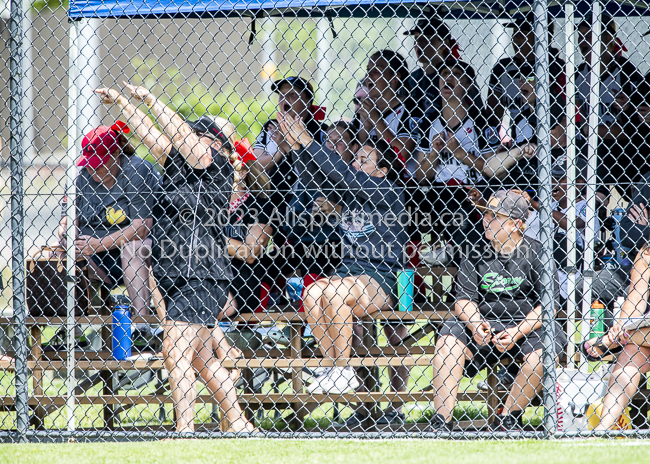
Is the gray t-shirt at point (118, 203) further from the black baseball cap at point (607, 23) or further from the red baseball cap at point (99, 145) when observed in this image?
the black baseball cap at point (607, 23)

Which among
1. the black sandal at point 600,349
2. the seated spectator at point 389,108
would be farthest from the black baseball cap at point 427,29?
the black sandal at point 600,349

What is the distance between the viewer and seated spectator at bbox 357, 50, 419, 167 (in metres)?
4.61

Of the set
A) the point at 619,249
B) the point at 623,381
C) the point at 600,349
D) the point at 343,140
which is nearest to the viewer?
the point at 623,381

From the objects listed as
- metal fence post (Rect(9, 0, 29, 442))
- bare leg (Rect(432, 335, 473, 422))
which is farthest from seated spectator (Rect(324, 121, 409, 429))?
metal fence post (Rect(9, 0, 29, 442))

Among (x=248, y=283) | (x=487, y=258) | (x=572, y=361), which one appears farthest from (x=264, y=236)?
(x=572, y=361)

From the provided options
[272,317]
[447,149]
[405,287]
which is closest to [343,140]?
[447,149]

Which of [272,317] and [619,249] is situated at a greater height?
[619,249]

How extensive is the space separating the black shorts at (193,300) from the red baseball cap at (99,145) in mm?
985

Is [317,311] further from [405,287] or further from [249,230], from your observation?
[249,230]

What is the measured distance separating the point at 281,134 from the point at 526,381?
6.71 feet

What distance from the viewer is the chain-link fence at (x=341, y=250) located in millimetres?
3699

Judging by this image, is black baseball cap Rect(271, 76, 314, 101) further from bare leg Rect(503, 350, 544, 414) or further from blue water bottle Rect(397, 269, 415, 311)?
bare leg Rect(503, 350, 544, 414)

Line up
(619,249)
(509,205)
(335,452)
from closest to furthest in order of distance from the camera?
(335,452) → (509,205) → (619,249)

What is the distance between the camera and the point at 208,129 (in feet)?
13.3
